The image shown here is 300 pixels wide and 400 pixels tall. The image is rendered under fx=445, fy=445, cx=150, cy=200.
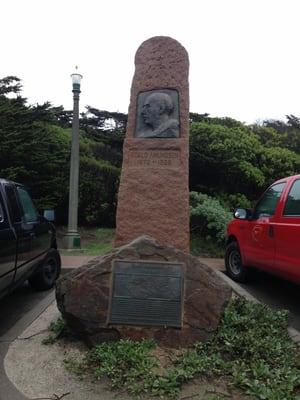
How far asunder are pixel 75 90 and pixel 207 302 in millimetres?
8373

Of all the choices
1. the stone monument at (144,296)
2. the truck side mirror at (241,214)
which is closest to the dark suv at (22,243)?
the stone monument at (144,296)

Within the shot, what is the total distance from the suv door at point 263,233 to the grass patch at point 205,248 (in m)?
3.46

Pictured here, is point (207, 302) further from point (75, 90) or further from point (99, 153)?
point (99, 153)

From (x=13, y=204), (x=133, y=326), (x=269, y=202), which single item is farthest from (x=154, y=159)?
(x=133, y=326)

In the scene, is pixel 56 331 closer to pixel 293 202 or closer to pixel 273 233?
pixel 273 233

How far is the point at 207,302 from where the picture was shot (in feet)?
13.6

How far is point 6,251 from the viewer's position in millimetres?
4617

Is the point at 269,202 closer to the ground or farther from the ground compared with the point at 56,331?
farther from the ground

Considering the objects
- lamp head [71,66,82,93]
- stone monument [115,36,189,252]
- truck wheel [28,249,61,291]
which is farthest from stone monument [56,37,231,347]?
lamp head [71,66,82,93]

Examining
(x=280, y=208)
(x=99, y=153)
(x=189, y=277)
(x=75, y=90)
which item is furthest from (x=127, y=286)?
(x=99, y=153)

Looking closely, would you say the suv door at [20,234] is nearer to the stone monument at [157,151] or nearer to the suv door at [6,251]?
the suv door at [6,251]

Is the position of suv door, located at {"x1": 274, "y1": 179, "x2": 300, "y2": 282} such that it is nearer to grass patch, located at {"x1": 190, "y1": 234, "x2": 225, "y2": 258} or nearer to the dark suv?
the dark suv

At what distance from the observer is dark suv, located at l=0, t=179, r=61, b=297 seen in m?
4.72

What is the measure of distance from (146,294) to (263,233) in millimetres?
2394
